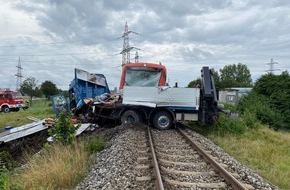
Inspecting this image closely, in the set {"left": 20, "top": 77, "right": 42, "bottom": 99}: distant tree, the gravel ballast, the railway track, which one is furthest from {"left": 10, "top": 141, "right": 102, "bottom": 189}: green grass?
{"left": 20, "top": 77, "right": 42, "bottom": 99}: distant tree

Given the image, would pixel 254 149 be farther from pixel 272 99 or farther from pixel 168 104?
pixel 272 99

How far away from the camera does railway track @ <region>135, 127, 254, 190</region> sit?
7.10m

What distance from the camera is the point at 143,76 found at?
18031mm

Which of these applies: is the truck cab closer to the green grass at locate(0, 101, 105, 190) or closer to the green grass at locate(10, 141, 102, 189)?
the green grass at locate(0, 101, 105, 190)

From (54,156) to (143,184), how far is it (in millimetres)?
3403

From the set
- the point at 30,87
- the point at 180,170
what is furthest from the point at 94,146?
the point at 30,87

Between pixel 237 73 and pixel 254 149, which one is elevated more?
pixel 237 73

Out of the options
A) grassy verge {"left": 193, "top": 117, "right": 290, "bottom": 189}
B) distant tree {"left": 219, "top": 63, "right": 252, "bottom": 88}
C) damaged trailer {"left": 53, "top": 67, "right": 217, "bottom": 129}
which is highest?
distant tree {"left": 219, "top": 63, "right": 252, "bottom": 88}

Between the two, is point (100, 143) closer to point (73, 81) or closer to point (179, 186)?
point (179, 186)

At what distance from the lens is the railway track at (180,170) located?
23.3 feet

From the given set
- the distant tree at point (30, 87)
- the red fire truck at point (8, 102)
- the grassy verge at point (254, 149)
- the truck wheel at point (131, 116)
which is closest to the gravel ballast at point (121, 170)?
the grassy verge at point (254, 149)

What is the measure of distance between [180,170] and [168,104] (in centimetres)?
767

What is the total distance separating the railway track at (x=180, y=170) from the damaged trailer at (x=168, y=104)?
4.00 metres

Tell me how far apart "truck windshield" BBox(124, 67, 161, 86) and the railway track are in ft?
20.4
